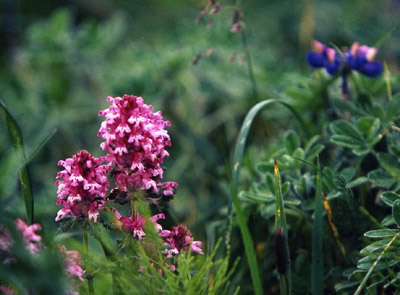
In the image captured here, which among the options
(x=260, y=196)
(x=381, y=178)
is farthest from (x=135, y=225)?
(x=381, y=178)

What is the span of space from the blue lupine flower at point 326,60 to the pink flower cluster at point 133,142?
0.85 m

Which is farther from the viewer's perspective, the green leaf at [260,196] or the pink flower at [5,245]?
the green leaf at [260,196]

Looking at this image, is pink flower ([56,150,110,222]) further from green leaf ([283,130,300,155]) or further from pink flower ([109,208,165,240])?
green leaf ([283,130,300,155])

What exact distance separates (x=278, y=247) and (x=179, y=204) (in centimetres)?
132

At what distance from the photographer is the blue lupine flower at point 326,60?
1894 mm

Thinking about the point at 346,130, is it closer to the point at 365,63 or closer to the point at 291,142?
the point at 291,142

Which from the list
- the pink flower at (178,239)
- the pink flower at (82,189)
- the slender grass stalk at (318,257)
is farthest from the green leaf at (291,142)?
the pink flower at (82,189)

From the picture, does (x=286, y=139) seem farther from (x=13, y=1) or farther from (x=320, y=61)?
(x=13, y=1)

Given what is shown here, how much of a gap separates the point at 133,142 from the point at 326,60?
99cm

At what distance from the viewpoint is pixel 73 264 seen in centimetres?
112

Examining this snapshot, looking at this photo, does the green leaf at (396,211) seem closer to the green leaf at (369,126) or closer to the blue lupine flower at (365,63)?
the green leaf at (369,126)

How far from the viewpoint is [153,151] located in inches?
48.0

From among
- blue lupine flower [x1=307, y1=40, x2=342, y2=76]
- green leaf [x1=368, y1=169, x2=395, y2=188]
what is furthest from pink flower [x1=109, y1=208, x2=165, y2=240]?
blue lupine flower [x1=307, y1=40, x2=342, y2=76]

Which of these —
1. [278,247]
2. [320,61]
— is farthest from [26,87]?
[278,247]
